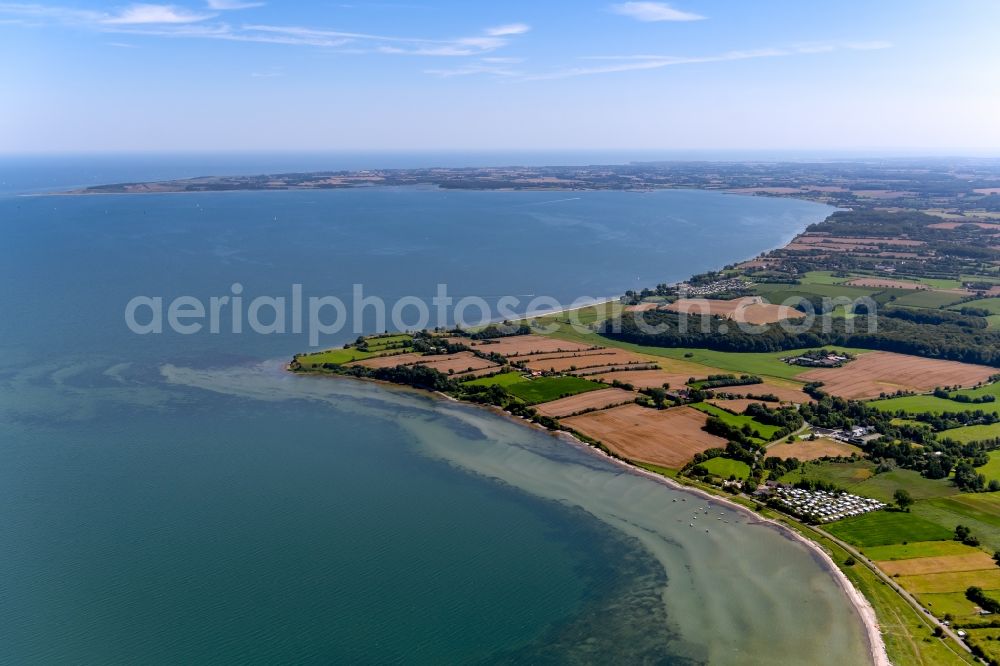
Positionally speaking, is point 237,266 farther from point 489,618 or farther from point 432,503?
point 489,618

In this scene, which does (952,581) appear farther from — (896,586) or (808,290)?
(808,290)

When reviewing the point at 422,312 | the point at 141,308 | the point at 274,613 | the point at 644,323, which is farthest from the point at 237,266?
the point at 274,613

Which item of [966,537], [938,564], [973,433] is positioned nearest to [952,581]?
[938,564]

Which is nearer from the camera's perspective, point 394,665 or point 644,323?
point 394,665


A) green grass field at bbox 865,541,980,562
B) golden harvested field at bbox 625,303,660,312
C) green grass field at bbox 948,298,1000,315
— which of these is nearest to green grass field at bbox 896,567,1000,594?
green grass field at bbox 865,541,980,562

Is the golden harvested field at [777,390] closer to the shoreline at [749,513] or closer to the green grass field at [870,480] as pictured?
the green grass field at [870,480]

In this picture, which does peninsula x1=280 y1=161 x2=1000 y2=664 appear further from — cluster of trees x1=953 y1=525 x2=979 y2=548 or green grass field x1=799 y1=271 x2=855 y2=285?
green grass field x1=799 y1=271 x2=855 y2=285
